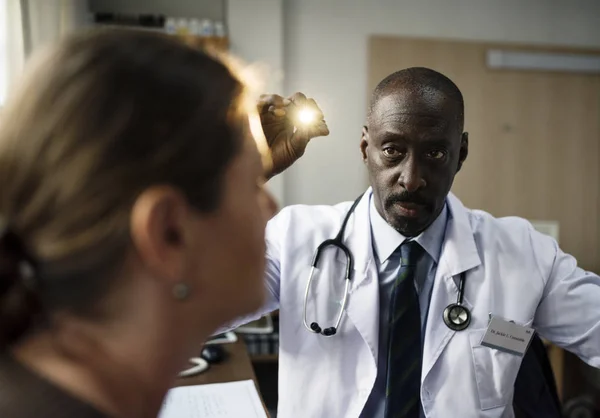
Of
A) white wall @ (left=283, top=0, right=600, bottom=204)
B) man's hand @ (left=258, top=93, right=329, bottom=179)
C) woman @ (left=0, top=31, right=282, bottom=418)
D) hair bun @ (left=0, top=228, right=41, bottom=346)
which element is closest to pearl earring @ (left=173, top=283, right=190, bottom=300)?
woman @ (left=0, top=31, right=282, bottom=418)

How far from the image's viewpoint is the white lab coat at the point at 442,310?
3.41 ft

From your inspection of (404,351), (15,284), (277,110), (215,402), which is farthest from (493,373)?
(15,284)

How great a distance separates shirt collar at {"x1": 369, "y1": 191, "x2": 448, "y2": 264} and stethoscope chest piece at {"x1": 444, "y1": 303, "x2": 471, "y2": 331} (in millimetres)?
119

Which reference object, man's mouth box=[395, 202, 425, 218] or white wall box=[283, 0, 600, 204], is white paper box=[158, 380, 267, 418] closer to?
man's mouth box=[395, 202, 425, 218]

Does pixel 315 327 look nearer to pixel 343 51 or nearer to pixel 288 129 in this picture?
pixel 288 129

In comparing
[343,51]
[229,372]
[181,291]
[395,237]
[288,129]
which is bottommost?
[229,372]

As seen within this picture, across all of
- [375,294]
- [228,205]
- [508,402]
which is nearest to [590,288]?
[508,402]

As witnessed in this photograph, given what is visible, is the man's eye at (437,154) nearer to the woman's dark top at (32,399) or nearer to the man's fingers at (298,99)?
the man's fingers at (298,99)

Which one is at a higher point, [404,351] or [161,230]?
[161,230]

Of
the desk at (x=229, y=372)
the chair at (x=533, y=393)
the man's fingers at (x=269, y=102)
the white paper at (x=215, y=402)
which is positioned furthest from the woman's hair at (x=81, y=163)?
the chair at (x=533, y=393)

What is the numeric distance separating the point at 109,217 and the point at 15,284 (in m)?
0.10

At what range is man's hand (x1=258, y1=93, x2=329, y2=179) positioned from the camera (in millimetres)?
979

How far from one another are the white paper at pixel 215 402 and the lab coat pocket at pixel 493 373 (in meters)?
0.49

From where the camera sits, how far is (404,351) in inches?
40.8
